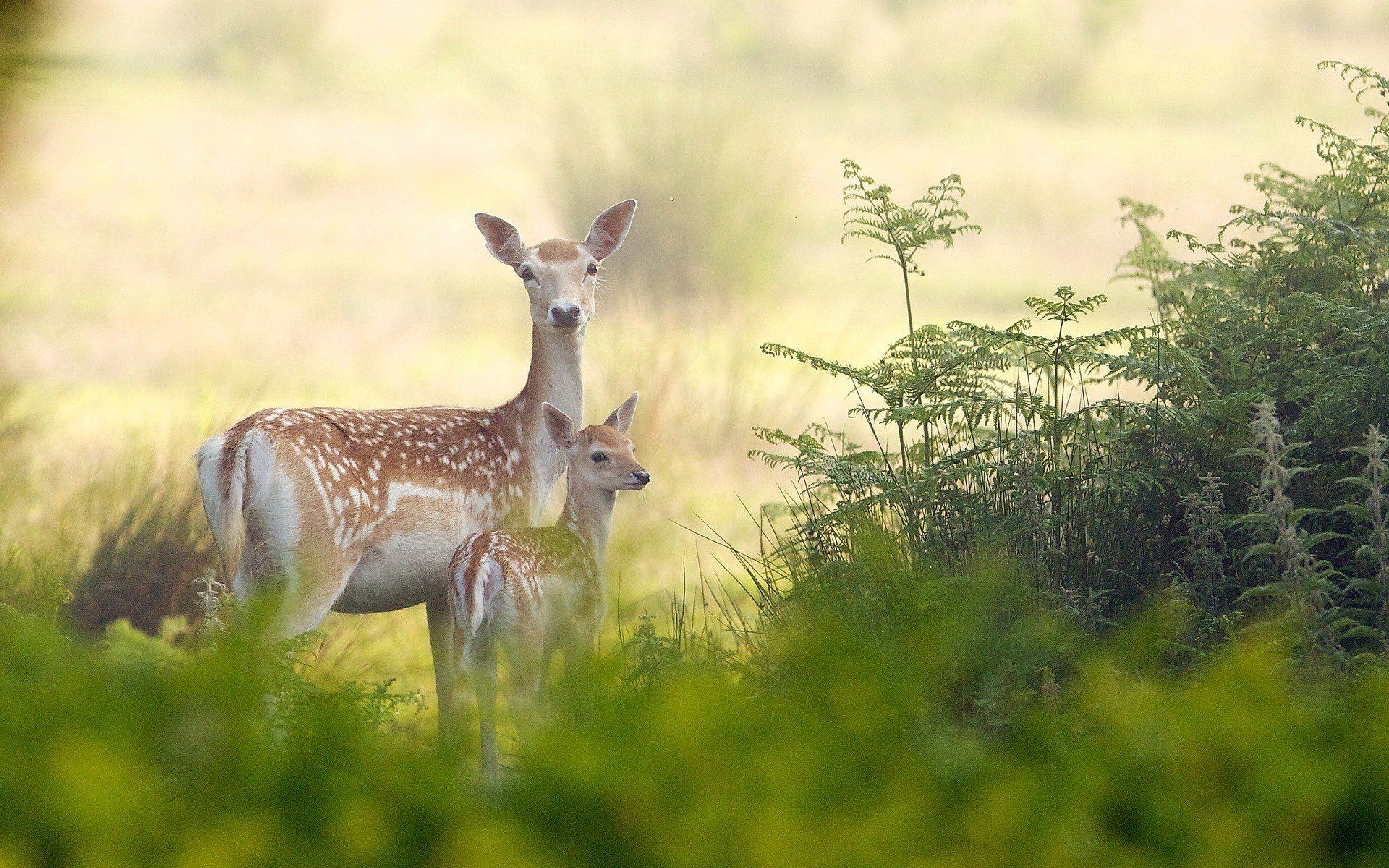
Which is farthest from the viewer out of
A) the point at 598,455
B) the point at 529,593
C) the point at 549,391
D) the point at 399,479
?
the point at 549,391

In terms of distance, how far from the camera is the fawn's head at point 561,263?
14.9 feet

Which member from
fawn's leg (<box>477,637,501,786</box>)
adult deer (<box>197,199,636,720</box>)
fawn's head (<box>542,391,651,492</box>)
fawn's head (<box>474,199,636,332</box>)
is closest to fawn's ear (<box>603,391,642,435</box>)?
fawn's head (<box>542,391,651,492</box>)

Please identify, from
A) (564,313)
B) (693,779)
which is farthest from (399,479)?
(693,779)

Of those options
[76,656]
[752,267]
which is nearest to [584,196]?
[752,267]

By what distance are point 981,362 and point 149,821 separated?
3395 millimetres

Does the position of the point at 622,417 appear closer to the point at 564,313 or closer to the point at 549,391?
the point at 549,391

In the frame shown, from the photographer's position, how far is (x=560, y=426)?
455cm

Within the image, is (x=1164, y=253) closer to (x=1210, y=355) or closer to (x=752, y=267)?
(x=1210, y=355)

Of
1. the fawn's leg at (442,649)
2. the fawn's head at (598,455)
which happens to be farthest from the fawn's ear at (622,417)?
the fawn's leg at (442,649)

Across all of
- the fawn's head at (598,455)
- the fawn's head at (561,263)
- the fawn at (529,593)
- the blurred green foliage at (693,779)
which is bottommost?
the blurred green foliage at (693,779)

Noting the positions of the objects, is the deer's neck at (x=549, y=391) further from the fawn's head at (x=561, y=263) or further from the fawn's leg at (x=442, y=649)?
the fawn's leg at (x=442, y=649)

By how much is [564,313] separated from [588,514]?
2.09 feet

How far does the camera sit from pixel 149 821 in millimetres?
1648

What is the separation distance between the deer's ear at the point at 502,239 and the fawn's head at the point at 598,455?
22.5 inches
